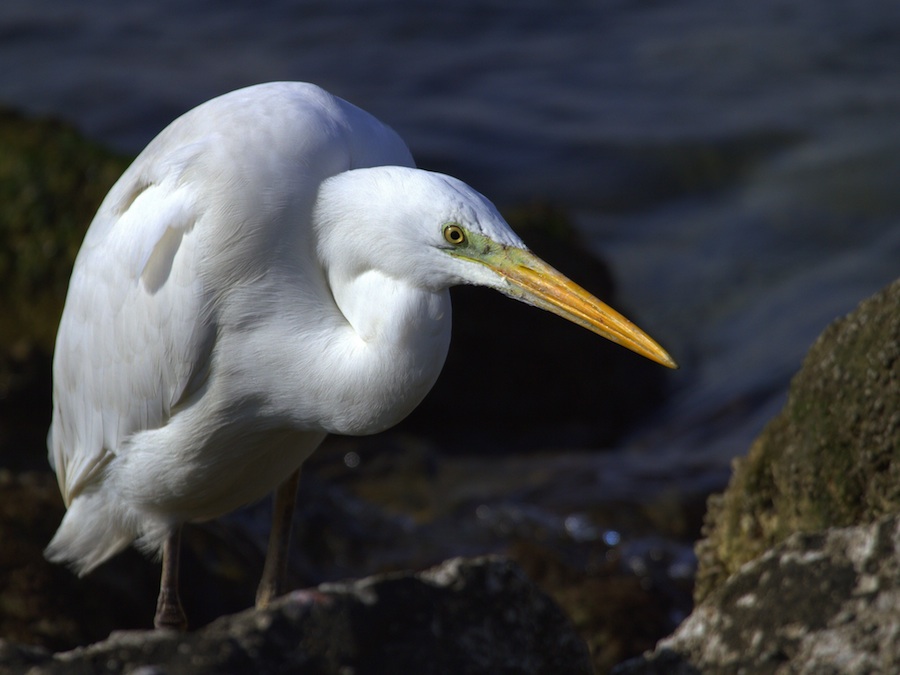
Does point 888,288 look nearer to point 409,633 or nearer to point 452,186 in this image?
point 452,186

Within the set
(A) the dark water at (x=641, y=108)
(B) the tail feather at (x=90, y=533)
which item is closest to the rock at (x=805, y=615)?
(B) the tail feather at (x=90, y=533)

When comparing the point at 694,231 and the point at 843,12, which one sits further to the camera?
the point at 843,12

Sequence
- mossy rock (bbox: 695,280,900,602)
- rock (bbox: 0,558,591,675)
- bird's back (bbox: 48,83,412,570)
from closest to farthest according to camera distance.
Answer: rock (bbox: 0,558,591,675) → mossy rock (bbox: 695,280,900,602) → bird's back (bbox: 48,83,412,570)

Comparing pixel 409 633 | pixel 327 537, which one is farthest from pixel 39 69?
pixel 409 633

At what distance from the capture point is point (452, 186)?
9.23 feet

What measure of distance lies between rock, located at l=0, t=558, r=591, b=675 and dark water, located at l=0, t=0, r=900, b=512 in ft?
17.4

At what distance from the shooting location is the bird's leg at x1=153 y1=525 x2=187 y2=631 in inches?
157

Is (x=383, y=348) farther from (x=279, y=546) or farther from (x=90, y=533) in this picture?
(x=90, y=533)

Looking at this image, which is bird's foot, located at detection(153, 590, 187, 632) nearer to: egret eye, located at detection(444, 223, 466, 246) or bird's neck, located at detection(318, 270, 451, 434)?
bird's neck, located at detection(318, 270, 451, 434)

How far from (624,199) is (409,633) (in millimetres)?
8931

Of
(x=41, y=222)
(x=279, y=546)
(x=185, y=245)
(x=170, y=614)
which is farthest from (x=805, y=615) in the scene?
(x=41, y=222)

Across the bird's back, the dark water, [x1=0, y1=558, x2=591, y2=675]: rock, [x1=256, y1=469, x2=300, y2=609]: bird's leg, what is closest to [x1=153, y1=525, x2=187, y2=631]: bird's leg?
the bird's back

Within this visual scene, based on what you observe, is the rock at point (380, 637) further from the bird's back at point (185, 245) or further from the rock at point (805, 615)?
the bird's back at point (185, 245)

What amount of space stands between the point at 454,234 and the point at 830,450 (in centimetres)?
138
